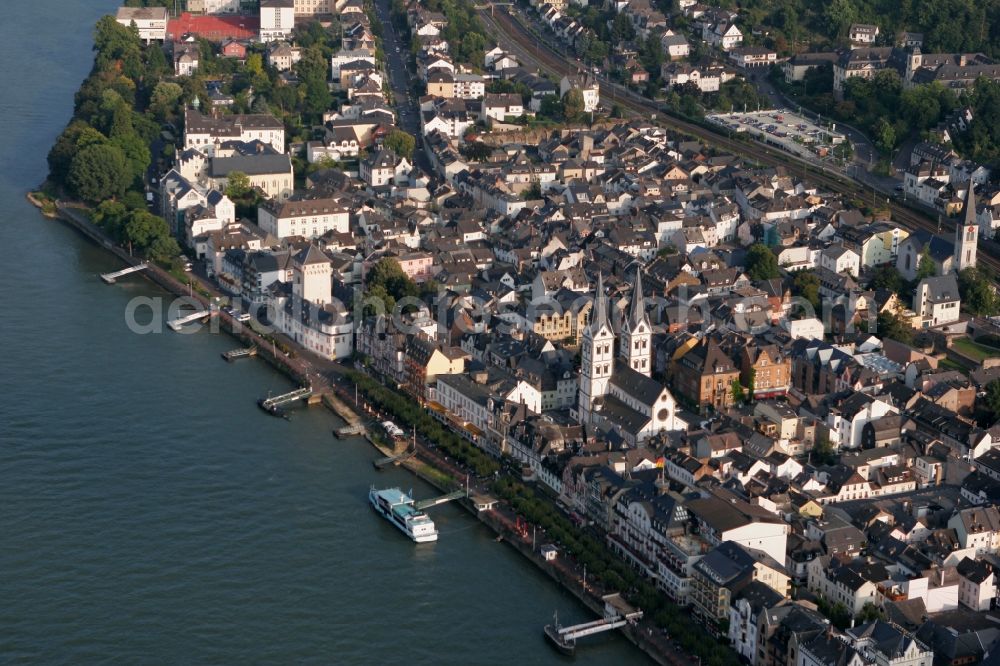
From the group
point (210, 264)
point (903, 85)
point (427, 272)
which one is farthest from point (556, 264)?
point (903, 85)

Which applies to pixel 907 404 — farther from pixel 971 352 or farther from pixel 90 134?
pixel 90 134

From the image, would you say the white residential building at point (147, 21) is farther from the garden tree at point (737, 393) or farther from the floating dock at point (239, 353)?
the garden tree at point (737, 393)

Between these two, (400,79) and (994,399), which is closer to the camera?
(994,399)

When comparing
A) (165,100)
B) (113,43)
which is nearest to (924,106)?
(165,100)

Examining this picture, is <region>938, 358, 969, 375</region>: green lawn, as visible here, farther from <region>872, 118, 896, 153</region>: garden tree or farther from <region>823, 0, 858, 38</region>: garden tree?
<region>823, 0, 858, 38</region>: garden tree

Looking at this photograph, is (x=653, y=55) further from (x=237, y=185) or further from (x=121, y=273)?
(x=121, y=273)

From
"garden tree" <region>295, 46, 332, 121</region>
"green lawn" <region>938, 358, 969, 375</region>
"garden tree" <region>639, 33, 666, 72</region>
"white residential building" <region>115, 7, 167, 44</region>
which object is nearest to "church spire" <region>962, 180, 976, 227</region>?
"green lawn" <region>938, 358, 969, 375</region>

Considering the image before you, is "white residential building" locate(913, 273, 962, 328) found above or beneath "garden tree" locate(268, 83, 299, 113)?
beneath
